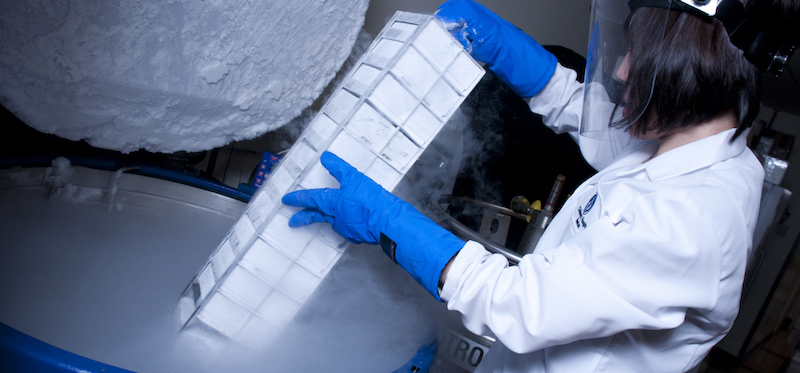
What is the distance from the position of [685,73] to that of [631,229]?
0.30 metres

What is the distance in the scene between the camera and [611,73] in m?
0.91

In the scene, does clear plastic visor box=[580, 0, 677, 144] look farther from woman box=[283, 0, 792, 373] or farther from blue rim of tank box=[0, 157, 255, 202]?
blue rim of tank box=[0, 157, 255, 202]

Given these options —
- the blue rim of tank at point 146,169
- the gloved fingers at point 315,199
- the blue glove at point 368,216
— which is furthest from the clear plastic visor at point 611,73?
the blue rim of tank at point 146,169

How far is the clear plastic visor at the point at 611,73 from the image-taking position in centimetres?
82

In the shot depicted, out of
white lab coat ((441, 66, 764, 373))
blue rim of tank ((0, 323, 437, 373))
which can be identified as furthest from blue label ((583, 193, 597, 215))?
blue rim of tank ((0, 323, 437, 373))

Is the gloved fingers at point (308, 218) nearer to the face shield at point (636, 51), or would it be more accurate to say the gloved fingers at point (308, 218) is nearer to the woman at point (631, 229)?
the woman at point (631, 229)

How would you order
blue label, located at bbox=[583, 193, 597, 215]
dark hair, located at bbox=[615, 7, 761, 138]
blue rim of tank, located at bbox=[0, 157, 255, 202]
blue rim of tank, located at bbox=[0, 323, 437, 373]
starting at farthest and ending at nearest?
blue rim of tank, located at bbox=[0, 157, 255, 202], blue label, located at bbox=[583, 193, 597, 215], dark hair, located at bbox=[615, 7, 761, 138], blue rim of tank, located at bbox=[0, 323, 437, 373]

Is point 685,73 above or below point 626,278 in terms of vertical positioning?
above

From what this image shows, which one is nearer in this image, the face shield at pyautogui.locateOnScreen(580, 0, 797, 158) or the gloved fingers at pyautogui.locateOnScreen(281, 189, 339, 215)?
the face shield at pyautogui.locateOnScreen(580, 0, 797, 158)

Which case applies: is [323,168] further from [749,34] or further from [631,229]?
[749,34]

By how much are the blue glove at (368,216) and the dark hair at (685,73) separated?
1.45 feet

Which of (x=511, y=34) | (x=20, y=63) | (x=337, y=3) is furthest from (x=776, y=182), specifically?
(x=20, y=63)

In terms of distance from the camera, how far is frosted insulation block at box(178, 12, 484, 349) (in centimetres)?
90

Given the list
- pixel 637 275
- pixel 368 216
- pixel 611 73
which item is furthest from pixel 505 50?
pixel 637 275
